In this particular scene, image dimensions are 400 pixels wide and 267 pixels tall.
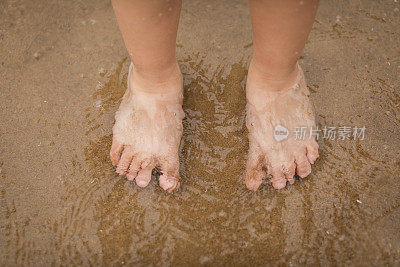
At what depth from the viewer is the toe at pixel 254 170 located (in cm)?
130

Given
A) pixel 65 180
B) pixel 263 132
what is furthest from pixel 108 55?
pixel 263 132

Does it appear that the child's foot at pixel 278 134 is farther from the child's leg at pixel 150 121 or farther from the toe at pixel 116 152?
the toe at pixel 116 152

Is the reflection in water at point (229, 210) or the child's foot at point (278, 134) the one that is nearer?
the reflection in water at point (229, 210)

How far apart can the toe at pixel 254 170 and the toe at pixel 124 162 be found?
485mm

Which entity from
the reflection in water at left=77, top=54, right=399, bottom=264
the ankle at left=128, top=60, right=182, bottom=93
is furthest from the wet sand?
the ankle at left=128, top=60, right=182, bottom=93

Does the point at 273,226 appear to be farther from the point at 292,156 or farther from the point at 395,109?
the point at 395,109

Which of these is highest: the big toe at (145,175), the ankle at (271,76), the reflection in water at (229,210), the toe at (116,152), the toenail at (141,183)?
the ankle at (271,76)

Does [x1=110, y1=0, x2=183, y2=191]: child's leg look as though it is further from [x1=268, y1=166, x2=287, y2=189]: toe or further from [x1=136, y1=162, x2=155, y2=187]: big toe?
[x1=268, y1=166, x2=287, y2=189]: toe

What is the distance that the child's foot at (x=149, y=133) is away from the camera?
1327 mm

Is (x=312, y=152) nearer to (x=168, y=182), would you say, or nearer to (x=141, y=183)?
(x=168, y=182)

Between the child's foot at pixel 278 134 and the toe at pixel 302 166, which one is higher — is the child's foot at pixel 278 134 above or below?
above

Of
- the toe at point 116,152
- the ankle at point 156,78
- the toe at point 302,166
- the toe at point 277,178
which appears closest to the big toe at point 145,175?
the toe at point 116,152

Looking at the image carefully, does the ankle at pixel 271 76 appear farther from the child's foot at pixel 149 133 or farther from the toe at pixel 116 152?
the toe at pixel 116 152

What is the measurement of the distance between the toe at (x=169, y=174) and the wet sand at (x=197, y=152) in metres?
0.05
